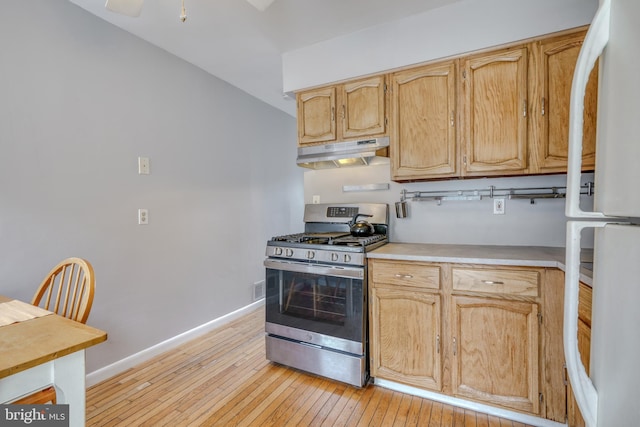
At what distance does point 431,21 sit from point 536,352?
7.02ft

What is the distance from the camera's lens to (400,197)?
251 cm

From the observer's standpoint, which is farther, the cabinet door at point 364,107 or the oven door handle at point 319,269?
the cabinet door at point 364,107

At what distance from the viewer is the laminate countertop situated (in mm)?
1617

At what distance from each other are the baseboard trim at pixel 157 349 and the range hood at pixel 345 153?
1.75 meters

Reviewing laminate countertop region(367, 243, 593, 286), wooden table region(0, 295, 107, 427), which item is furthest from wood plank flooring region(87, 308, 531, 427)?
wooden table region(0, 295, 107, 427)

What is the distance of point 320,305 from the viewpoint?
2.13m

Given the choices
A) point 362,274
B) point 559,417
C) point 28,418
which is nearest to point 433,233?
point 362,274

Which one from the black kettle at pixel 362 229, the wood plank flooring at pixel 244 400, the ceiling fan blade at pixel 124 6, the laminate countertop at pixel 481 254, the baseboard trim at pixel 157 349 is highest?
the ceiling fan blade at pixel 124 6

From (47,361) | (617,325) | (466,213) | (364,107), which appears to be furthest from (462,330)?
(47,361)

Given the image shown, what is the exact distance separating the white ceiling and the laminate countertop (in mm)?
1634

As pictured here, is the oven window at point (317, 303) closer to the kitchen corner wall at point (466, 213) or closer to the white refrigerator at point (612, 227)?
the kitchen corner wall at point (466, 213)

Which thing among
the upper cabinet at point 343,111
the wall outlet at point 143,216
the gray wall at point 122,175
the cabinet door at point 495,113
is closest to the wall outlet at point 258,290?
the gray wall at point 122,175

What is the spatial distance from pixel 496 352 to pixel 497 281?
1.31 ft

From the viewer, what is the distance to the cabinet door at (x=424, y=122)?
2.08 metres
